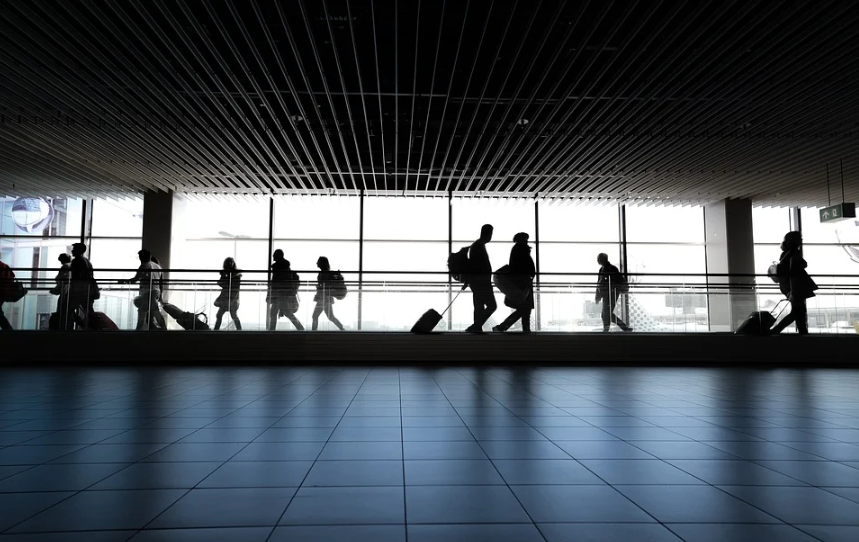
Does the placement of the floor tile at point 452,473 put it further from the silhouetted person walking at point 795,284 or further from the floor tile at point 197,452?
the silhouetted person walking at point 795,284

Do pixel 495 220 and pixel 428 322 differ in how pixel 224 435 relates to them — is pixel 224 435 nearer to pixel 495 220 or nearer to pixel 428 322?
pixel 428 322

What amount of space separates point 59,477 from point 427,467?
4.94 ft

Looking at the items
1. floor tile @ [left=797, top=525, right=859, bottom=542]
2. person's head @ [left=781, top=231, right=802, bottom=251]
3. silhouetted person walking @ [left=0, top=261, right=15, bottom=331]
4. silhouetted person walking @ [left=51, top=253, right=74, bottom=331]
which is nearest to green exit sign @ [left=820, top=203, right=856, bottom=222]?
person's head @ [left=781, top=231, right=802, bottom=251]

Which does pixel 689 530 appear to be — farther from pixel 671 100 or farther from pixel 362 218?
pixel 362 218

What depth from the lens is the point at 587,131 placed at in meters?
9.63

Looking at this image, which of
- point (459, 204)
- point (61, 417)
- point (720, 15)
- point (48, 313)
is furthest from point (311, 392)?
point (459, 204)

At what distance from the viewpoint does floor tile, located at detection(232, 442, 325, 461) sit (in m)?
2.71

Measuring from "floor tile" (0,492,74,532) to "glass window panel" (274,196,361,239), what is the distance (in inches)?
538

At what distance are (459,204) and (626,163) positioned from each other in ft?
16.9

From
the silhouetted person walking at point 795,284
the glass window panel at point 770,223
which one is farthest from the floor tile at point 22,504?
the glass window panel at point 770,223

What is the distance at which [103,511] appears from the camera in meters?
1.99

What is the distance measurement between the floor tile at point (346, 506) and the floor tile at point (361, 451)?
49 cm

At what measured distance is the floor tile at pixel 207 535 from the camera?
1735 millimetres

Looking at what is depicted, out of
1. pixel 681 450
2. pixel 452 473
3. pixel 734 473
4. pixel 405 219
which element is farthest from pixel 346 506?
pixel 405 219
